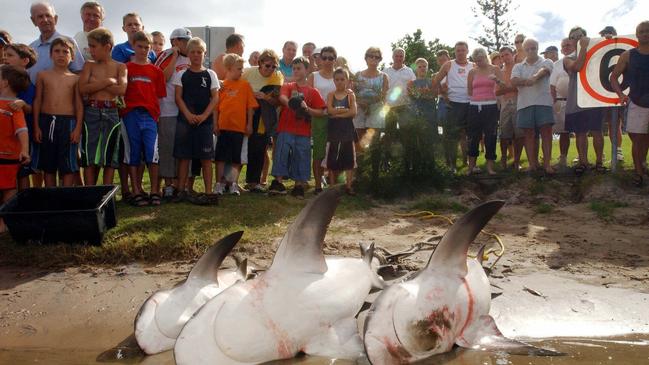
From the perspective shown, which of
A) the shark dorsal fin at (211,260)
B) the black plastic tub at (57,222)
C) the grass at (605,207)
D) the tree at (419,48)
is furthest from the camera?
the tree at (419,48)

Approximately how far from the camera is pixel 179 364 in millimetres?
2574

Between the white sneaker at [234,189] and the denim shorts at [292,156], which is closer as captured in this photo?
the white sneaker at [234,189]

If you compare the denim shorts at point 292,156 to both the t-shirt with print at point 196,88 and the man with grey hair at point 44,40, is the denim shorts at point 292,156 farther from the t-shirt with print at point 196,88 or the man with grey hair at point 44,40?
the man with grey hair at point 44,40

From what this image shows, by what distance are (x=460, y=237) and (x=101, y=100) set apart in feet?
15.7

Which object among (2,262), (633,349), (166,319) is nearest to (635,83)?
(633,349)

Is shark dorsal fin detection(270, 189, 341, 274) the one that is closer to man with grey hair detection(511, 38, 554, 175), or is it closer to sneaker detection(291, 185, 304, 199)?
sneaker detection(291, 185, 304, 199)

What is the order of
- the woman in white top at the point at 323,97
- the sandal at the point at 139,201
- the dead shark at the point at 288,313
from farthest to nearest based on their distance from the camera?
1. the woman in white top at the point at 323,97
2. the sandal at the point at 139,201
3. the dead shark at the point at 288,313

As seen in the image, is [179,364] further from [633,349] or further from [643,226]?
[643,226]

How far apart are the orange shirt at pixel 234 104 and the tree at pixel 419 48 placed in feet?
96.8

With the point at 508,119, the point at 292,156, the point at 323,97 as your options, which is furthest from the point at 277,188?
the point at 508,119

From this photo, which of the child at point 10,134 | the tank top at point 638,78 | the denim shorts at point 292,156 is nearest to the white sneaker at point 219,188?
the denim shorts at point 292,156

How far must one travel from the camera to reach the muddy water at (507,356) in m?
3.08

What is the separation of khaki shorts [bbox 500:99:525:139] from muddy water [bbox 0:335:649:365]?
601cm

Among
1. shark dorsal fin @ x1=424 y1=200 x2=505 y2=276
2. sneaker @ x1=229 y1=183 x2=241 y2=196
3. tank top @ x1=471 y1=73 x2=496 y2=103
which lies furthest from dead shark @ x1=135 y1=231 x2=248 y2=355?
tank top @ x1=471 y1=73 x2=496 y2=103
